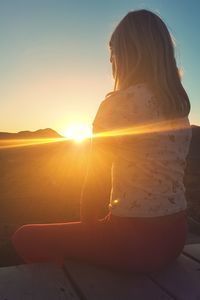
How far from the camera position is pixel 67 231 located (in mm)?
2811

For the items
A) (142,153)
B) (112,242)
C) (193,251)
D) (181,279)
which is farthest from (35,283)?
(193,251)

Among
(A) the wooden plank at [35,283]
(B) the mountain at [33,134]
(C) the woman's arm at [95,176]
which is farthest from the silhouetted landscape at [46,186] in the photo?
(B) the mountain at [33,134]

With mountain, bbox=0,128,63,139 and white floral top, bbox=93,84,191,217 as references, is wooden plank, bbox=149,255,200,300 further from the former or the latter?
mountain, bbox=0,128,63,139

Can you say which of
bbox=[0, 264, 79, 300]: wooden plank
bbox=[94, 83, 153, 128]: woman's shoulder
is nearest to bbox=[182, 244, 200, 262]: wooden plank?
bbox=[0, 264, 79, 300]: wooden plank

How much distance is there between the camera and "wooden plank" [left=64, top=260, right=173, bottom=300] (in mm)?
2338

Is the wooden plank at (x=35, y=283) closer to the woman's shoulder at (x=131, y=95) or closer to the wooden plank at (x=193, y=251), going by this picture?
the wooden plank at (x=193, y=251)

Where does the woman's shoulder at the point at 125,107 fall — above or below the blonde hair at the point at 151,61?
below

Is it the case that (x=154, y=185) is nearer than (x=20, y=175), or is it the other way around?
(x=154, y=185)

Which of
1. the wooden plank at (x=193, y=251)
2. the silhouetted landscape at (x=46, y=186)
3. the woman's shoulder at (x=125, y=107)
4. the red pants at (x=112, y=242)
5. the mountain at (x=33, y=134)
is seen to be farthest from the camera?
the mountain at (x=33, y=134)

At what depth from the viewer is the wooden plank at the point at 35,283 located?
232 centimetres

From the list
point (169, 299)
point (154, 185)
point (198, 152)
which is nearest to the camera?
point (169, 299)

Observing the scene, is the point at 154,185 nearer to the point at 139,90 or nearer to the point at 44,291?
the point at 139,90

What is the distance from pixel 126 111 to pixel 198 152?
17.8m

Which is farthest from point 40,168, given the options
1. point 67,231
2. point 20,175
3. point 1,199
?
point 67,231
